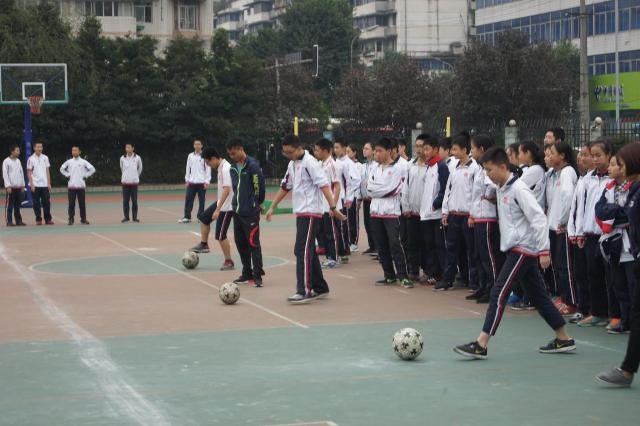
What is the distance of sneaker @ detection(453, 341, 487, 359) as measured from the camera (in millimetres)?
9523

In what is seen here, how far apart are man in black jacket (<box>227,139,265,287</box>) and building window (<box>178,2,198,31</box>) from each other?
55.9 meters

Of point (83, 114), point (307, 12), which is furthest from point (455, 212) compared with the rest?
point (307, 12)

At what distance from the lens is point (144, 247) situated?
20406 millimetres

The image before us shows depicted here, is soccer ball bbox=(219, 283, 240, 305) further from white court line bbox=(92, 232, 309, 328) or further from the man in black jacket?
the man in black jacket

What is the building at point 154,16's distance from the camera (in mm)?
66500

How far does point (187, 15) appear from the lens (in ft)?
228

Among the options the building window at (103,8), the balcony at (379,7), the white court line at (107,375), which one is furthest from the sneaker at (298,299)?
the balcony at (379,7)

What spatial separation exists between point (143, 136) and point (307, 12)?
46053mm

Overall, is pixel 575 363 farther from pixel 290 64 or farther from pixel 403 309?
pixel 290 64

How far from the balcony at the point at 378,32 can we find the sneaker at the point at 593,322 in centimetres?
9675

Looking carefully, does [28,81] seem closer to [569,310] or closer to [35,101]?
[35,101]

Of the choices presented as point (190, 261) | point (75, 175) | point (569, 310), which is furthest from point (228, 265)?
point (75, 175)

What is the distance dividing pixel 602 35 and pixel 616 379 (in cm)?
5941

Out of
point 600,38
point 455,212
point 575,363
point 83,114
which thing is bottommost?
point 575,363
